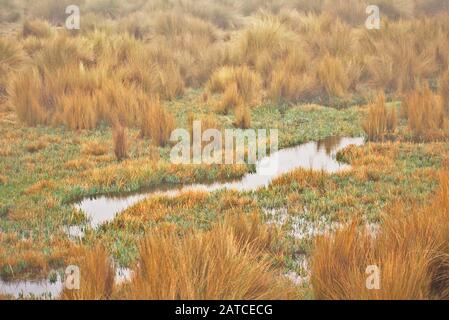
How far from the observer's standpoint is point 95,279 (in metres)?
3.78

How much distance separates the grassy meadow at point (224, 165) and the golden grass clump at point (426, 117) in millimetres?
26

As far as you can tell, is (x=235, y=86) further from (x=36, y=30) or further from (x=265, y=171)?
(x=36, y=30)

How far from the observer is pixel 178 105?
9.85m

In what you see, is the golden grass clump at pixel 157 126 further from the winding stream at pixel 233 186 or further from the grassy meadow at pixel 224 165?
the winding stream at pixel 233 186

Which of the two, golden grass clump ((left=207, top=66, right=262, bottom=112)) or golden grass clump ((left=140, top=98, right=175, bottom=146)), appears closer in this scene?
golden grass clump ((left=140, top=98, right=175, bottom=146))

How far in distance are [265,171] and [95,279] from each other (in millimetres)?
3315

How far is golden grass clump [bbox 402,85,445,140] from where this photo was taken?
311 inches

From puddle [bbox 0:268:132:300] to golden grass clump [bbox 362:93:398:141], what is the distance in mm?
4423

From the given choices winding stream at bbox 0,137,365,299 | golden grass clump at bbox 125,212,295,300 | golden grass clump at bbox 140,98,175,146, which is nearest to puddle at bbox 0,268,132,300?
winding stream at bbox 0,137,365,299

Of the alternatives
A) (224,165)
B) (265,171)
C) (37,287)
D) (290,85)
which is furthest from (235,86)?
(37,287)

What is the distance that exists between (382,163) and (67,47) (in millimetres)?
6263

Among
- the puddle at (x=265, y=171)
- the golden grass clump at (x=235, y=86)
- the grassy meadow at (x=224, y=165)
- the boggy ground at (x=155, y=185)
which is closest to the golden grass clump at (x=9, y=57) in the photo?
the grassy meadow at (x=224, y=165)

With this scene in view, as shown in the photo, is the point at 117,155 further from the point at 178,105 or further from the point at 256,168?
the point at 178,105

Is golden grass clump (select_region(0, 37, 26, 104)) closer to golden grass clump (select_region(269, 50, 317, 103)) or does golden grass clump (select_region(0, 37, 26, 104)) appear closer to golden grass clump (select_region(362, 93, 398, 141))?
golden grass clump (select_region(269, 50, 317, 103))
